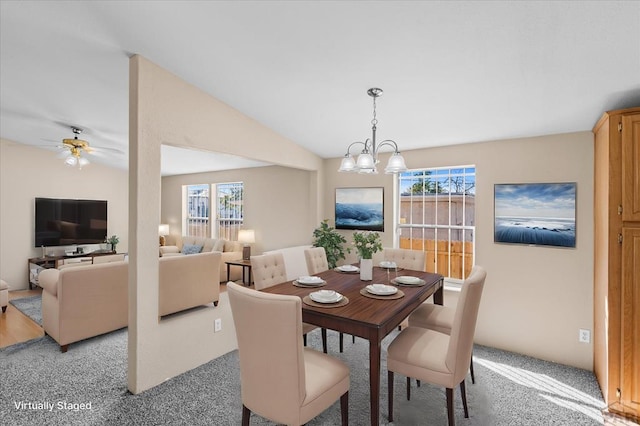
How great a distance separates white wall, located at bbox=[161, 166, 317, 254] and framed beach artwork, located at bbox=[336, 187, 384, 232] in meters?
0.43

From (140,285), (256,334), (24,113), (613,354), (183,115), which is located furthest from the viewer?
(24,113)

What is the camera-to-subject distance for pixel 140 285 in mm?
2438

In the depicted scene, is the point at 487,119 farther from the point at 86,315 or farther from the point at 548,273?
the point at 86,315

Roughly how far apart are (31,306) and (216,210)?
10.7 ft

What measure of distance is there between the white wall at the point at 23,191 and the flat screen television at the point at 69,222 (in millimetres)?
135

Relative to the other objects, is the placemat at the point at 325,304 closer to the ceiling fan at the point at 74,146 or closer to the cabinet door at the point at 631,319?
the cabinet door at the point at 631,319

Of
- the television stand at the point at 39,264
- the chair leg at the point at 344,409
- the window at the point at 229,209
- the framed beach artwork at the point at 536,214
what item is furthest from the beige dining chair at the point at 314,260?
the television stand at the point at 39,264

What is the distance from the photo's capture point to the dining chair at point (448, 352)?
191 cm

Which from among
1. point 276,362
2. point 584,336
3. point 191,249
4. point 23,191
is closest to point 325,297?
point 276,362

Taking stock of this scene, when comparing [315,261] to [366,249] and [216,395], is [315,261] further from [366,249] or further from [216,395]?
[216,395]

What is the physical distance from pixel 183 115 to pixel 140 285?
1.50 metres

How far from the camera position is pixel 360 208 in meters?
4.37

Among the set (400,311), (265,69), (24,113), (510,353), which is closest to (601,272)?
(510,353)

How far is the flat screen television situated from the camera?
5637mm
